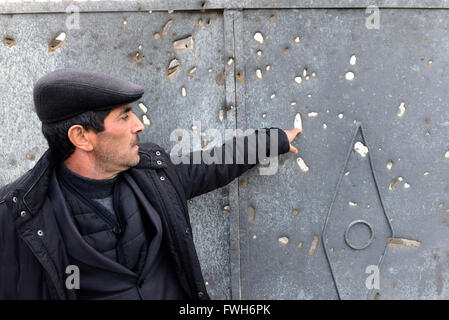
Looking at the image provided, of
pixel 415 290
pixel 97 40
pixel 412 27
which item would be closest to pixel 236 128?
pixel 97 40

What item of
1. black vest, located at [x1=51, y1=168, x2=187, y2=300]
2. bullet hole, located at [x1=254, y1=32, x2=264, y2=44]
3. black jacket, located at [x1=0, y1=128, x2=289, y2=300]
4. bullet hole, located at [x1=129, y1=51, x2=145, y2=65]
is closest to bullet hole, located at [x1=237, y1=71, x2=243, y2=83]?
bullet hole, located at [x1=254, y1=32, x2=264, y2=44]

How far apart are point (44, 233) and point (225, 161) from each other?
0.74 m

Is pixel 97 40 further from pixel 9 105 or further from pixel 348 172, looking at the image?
pixel 348 172

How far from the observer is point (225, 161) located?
191 cm

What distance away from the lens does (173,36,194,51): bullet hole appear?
201cm

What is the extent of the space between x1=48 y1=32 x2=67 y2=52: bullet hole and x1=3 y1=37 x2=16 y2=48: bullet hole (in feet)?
0.50

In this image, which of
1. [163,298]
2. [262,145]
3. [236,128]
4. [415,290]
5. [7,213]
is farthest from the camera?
[415,290]

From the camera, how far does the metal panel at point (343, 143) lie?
2.00 meters

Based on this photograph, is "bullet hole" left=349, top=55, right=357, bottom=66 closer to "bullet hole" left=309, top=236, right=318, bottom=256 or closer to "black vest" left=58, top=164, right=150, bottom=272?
"bullet hole" left=309, top=236, right=318, bottom=256

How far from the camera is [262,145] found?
1.92m

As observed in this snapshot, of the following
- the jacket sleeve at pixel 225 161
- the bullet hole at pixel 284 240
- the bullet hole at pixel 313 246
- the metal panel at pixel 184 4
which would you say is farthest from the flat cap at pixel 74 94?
the bullet hole at pixel 313 246

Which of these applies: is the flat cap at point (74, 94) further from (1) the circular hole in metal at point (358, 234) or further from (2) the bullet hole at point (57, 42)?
(1) the circular hole in metal at point (358, 234)

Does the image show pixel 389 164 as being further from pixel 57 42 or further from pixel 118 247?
pixel 57 42

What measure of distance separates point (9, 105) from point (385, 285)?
6.18 feet
